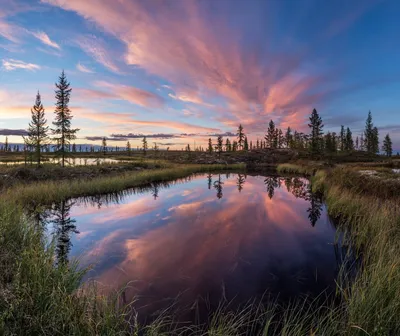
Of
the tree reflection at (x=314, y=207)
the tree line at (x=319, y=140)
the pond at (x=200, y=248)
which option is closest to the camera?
the pond at (x=200, y=248)

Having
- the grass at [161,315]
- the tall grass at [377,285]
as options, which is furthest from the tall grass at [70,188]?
the tall grass at [377,285]

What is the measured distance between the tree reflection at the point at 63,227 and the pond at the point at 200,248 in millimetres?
48

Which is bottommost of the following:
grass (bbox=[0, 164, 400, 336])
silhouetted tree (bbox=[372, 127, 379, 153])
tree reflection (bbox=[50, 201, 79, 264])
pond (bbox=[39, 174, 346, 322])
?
pond (bbox=[39, 174, 346, 322])

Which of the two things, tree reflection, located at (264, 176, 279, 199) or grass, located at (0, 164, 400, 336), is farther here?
tree reflection, located at (264, 176, 279, 199)

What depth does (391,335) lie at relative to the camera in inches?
145

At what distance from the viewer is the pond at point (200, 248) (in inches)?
269

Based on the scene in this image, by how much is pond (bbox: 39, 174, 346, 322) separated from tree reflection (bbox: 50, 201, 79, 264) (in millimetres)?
48

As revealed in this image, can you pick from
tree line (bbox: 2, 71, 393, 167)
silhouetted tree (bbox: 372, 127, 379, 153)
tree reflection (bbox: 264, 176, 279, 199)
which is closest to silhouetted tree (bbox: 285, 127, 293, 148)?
tree line (bbox: 2, 71, 393, 167)

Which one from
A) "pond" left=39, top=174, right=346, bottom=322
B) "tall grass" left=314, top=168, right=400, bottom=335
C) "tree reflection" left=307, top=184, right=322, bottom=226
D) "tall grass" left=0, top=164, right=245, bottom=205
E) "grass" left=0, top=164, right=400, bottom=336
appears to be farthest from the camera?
"tall grass" left=0, top=164, right=245, bottom=205

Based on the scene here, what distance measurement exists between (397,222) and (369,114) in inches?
4469

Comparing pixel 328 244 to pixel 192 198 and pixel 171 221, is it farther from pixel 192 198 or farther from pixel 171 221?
pixel 192 198

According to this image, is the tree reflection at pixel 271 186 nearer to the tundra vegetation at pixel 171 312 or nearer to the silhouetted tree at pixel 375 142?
the tundra vegetation at pixel 171 312

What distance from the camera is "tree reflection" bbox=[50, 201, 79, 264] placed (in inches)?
368

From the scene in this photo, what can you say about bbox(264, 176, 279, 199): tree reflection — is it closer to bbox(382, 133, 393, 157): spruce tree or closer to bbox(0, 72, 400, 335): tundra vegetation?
bbox(0, 72, 400, 335): tundra vegetation
